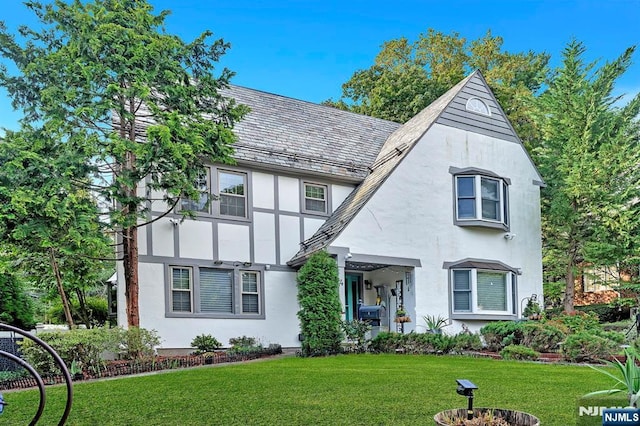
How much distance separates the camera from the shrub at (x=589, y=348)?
11148 mm

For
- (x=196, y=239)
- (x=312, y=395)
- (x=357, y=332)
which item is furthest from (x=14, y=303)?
(x=312, y=395)

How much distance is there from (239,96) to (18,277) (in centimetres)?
849

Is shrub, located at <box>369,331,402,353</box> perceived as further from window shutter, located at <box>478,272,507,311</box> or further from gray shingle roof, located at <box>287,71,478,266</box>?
window shutter, located at <box>478,272,507,311</box>

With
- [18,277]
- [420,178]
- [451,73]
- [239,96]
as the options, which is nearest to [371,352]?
[420,178]

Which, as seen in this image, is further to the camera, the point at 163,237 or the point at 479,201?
the point at 479,201

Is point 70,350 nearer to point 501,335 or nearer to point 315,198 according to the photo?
point 315,198

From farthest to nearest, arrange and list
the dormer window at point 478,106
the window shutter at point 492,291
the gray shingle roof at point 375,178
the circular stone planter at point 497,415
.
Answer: the dormer window at point 478,106 < the window shutter at point 492,291 < the gray shingle roof at point 375,178 < the circular stone planter at point 497,415

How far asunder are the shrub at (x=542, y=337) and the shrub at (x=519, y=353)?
507 millimetres

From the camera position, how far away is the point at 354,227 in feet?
48.6

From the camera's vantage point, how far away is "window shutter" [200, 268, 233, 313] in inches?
575

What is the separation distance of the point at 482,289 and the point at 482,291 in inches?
2.6

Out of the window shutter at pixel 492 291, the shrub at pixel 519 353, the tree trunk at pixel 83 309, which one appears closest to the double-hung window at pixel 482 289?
the window shutter at pixel 492 291

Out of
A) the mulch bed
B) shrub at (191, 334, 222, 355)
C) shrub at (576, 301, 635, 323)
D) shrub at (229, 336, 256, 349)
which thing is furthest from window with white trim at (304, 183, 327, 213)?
shrub at (576, 301, 635, 323)

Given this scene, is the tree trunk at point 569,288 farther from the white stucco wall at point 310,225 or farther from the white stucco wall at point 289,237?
the white stucco wall at point 289,237
